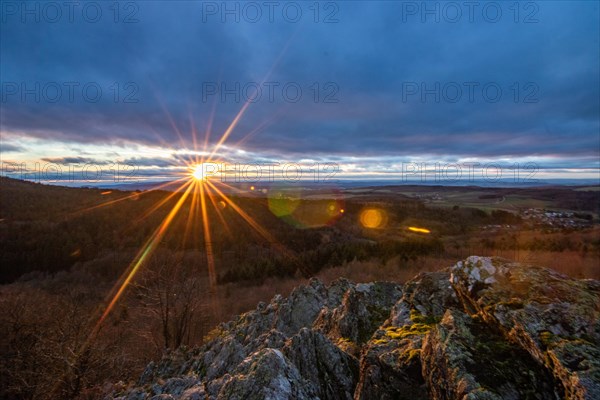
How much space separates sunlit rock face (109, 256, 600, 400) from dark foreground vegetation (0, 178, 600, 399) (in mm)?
17044

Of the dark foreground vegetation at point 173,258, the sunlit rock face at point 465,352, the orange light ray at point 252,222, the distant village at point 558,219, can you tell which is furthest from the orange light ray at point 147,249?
the distant village at point 558,219

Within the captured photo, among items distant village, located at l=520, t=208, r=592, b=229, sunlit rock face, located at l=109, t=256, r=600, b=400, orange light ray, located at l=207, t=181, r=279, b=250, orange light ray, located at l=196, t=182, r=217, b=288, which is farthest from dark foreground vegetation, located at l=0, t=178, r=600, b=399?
sunlit rock face, located at l=109, t=256, r=600, b=400

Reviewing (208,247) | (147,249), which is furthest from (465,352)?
(147,249)

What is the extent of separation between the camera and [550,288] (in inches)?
255

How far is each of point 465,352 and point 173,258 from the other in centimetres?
3876

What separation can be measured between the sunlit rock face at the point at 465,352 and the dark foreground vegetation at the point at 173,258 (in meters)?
17.0

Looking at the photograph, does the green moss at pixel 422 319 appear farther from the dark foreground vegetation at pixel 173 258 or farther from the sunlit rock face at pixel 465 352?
the dark foreground vegetation at pixel 173 258

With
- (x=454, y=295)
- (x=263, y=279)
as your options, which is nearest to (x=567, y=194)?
(x=263, y=279)

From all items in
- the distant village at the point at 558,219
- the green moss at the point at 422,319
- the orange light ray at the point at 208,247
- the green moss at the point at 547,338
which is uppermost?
the green moss at the point at 547,338

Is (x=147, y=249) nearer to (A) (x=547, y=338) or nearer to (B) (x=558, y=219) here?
(A) (x=547, y=338)

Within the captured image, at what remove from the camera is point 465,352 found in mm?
5844

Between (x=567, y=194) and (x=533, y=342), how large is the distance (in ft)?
608

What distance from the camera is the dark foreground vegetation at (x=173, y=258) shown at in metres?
24.7

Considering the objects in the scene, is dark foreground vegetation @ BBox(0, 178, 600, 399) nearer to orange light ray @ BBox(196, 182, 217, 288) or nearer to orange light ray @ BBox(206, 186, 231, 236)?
orange light ray @ BBox(206, 186, 231, 236)
